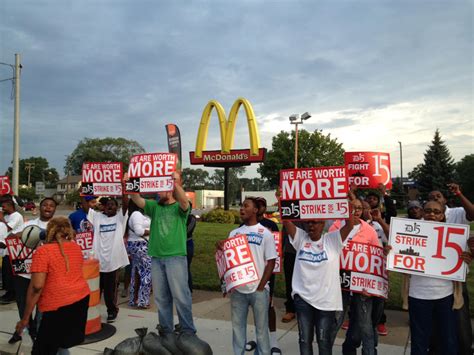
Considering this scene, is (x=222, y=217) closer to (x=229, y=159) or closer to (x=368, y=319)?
(x=229, y=159)

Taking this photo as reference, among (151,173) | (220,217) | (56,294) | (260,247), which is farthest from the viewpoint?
(220,217)

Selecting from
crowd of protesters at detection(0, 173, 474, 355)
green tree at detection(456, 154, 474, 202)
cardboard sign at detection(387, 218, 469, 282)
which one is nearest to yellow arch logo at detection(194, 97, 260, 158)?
crowd of protesters at detection(0, 173, 474, 355)

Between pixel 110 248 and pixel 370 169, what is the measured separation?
15.3 feet

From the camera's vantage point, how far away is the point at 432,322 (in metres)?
3.85

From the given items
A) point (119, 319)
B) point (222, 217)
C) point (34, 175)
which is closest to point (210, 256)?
point (119, 319)

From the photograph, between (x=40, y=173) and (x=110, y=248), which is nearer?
(x=110, y=248)

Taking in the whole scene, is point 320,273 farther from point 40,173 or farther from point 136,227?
point 40,173

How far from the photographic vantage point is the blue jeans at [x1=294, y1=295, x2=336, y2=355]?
149 inches

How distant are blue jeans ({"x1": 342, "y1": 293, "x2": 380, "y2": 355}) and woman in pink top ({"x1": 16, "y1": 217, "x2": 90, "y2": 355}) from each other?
2813 mm

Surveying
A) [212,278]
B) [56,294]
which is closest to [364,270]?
[56,294]

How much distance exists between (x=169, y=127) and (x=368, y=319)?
28877 millimetres

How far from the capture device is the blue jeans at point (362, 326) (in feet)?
13.5

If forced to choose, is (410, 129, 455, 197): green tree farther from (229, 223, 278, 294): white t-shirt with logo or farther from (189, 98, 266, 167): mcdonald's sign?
(229, 223, 278, 294): white t-shirt with logo

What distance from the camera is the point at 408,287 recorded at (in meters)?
4.11
